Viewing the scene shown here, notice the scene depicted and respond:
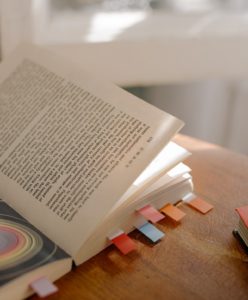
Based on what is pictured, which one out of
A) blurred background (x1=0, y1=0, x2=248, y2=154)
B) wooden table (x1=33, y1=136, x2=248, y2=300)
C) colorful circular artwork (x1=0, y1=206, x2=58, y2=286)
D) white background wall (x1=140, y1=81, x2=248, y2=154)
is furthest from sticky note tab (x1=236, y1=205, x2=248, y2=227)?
Result: white background wall (x1=140, y1=81, x2=248, y2=154)

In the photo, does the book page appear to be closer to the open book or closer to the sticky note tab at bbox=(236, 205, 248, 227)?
the open book

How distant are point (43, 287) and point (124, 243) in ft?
0.37

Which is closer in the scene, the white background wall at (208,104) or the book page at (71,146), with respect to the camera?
the book page at (71,146)

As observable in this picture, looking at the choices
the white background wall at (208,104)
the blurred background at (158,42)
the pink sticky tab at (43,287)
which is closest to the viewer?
the pink sticky tab at (43,287)

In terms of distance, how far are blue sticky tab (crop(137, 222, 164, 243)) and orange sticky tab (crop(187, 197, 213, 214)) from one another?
77 mm

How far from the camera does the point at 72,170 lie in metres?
0.54

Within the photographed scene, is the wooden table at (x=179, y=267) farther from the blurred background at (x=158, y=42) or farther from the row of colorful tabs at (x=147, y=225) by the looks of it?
the blurred background at (x=158, y=42)

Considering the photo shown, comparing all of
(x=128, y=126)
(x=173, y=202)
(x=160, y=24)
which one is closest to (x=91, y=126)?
(x=128, y=126)

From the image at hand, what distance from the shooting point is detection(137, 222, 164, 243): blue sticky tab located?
0.56m

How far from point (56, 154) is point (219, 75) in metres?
0.68

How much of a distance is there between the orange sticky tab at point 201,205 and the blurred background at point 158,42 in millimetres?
433

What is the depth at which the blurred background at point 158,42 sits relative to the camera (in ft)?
3.28

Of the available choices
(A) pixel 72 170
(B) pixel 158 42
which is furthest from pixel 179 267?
(B) pixel 158 42

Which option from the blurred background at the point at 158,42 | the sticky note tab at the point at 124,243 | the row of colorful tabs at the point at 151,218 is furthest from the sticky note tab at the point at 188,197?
the blurred background at the point at 158,42
